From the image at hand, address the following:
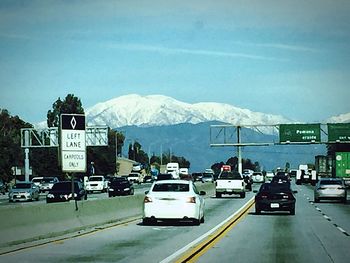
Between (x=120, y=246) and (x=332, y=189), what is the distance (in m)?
33.0

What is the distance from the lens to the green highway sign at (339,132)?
94.0 metres

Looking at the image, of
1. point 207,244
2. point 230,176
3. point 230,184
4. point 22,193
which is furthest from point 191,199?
point 22,193

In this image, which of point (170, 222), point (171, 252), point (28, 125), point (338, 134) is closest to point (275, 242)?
point (171, 252)

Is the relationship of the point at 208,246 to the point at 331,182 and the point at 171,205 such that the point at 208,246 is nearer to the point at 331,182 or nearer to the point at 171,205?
the point at 171,205

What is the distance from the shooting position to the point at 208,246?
2014cm

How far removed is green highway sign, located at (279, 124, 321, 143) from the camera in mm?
95625

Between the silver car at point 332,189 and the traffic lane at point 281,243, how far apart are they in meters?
19.3

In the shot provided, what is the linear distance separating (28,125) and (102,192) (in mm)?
56864

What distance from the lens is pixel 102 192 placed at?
8031 cm

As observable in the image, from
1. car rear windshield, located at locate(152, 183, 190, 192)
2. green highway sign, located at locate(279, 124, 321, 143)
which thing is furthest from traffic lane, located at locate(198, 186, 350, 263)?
green highway sign, located at locate(279, 124, 321, 143)

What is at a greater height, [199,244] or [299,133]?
[299,133]

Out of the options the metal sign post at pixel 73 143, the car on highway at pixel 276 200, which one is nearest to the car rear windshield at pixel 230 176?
the car on highway at pixel 276 200

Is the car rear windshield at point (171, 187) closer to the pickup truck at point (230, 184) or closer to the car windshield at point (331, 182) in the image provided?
the car windshield at point (331, 182)

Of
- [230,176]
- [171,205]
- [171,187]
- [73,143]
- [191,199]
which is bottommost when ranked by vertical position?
[171,205]
